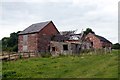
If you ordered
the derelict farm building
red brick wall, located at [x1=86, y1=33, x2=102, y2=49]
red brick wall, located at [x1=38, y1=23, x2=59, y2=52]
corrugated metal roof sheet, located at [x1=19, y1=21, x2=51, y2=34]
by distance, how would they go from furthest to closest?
red brick wall, located at [x1=86, y1=33, x2=102, y2=49] < corrugated metal roof sheet, located at [x1=19, y1=21, x2=51, y2=34] < red brick wall, located at [x1=38, y1=23, x2=59, y2=52] < the derelict farm building

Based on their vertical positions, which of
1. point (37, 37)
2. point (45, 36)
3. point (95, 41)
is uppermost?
point (45, 36)

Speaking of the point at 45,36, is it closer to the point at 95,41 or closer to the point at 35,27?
the point at 35,27

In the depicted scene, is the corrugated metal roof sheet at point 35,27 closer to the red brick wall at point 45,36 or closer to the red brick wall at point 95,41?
the red brick wall at point 45,36

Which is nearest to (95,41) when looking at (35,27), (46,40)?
(46,40)

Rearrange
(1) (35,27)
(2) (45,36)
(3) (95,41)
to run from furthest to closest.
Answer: (3) (95,41) < (1) (35,27) < (2) (45,36)

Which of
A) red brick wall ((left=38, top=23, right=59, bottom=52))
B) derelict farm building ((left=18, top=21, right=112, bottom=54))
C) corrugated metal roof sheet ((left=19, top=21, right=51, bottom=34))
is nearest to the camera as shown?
derelict farm building ((left=18, top=21, right=112, bottom=54))

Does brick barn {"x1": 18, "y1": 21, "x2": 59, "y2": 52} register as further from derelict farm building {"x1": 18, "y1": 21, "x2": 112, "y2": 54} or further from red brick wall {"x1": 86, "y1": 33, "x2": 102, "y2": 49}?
red brick wall {"x1": 86, "y1": 33, "x2": 102, "y2": 49}

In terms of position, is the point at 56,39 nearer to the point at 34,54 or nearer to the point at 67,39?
the point at 67,39

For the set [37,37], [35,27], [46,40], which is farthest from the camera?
[35,27]

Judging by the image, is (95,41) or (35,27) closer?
(35,27)

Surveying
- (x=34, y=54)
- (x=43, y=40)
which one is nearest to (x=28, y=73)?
(x=34, y=54)

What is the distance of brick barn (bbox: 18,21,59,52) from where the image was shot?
61000 mm

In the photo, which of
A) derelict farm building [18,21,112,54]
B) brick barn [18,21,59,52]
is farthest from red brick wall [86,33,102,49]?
brick barn [18,21,59,52]

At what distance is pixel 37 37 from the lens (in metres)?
60.7
